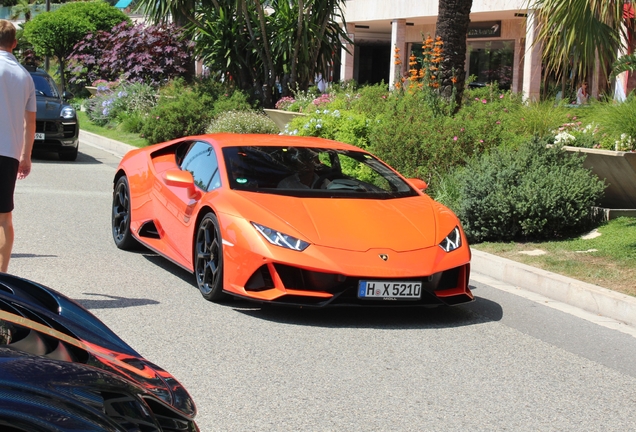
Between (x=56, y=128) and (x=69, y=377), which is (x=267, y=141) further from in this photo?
(x=56, y=128)

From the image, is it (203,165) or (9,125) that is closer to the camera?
(9,125)

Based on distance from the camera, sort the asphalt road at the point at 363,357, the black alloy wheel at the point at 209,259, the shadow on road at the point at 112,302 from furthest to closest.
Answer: the black alloy wheel at the point at 209,259 → the shadow on road at the point at 112,302 → the asphalt road at the point at 363,357

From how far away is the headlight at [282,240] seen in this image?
642 centimetres

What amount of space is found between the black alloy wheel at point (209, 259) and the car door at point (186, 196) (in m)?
0.20

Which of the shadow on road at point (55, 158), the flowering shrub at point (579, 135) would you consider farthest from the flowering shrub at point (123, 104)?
the flowering shrub at point (579, 135)

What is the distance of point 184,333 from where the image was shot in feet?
19.9

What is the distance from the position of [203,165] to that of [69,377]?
5455 mm

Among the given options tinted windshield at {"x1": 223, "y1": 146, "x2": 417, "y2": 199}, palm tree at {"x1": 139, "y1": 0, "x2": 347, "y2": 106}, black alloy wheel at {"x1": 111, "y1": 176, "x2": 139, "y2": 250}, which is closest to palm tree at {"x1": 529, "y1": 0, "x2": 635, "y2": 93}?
tinted windshield at {"x1": 223, "y1": 146, "x2": 417, "y2": 199}

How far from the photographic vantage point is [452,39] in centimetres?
1457

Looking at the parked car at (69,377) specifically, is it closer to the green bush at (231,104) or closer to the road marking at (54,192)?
the road marking at (54,192)

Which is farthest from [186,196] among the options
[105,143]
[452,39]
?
[105,143]

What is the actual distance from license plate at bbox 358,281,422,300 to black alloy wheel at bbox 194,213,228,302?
112 centimetres

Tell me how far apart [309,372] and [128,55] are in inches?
973

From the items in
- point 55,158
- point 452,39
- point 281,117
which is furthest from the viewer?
point 281,117
